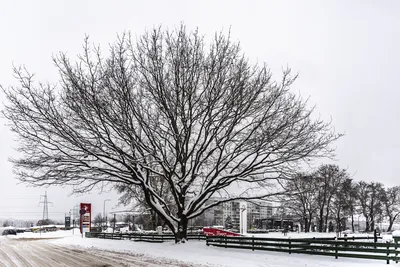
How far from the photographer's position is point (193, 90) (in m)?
26.7

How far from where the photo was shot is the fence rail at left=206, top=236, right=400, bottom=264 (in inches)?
683

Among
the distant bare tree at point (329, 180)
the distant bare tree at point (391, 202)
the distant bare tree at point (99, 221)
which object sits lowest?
the distant bare tree at point (99, 221)

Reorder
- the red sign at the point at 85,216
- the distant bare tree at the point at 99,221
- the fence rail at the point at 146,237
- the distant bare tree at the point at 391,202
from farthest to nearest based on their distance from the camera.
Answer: the distant bare tree at the point at 99,221 → the distant bare tree at the point at 391,202 → the red sign at the point at 85,216 → the fence rail at the point at 146,237

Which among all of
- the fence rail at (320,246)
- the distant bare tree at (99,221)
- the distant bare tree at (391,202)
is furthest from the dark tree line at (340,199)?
the distant bare tree at (99,221)

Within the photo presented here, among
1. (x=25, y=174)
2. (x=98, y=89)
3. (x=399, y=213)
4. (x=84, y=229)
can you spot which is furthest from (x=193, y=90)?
(x=399, y=213)

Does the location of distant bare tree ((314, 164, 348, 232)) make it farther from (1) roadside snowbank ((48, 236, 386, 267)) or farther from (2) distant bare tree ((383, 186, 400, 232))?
(1) roadside snowbank ((48, 236, 386, 267))

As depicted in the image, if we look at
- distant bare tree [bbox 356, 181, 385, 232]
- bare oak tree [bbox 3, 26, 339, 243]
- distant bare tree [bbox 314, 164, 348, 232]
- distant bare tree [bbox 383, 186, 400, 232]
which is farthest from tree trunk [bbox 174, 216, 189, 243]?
distant bare tree [bbox 383, 186, 400, 232]

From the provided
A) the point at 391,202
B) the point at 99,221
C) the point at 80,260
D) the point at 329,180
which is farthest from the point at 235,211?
the point at 80,260

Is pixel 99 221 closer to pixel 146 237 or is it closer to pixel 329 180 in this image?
pixel 329 180

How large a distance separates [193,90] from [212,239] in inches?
385

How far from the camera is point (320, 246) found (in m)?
19.7

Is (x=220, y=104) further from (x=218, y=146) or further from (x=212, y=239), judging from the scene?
(x=212, y=239)

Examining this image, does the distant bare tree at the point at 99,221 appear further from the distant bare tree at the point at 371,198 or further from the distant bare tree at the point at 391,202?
the distant bare tree at the point at 391,202

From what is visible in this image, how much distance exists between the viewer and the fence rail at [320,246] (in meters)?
17.4
